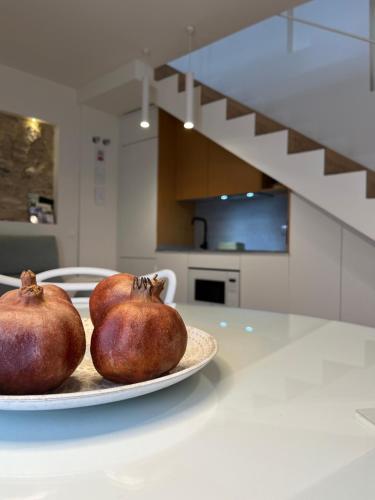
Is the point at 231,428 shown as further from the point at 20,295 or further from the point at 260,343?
the point at 260,343

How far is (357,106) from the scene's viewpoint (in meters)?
2.95

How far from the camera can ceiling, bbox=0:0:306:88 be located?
254 centimetres

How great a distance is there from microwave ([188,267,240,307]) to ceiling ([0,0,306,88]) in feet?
6.59

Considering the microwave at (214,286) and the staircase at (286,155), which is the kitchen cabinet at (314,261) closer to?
the staircase at (286,155)

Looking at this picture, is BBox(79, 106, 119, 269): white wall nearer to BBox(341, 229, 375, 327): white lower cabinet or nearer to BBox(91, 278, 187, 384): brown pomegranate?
BBox(341, 229, 375, 327): white lower cabinet

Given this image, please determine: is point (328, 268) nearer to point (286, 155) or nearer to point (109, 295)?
point (286, 155)

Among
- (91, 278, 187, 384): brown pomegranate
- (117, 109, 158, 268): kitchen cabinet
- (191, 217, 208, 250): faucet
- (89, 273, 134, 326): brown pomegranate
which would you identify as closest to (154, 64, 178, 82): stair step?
(117, 109, 158, 268): kitchen cabinet

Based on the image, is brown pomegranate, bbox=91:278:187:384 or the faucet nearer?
brown pomegranate, bbox=91:278:187:384

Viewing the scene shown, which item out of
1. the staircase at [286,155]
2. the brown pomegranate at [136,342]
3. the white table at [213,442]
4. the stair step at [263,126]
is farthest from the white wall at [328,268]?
the brown pomegranate at [136,342]

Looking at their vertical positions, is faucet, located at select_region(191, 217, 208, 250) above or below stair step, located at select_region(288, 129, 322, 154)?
below

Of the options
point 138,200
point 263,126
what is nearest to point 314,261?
point 263,126

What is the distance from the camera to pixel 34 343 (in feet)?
1.07

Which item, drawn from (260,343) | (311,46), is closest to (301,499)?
(260,343)

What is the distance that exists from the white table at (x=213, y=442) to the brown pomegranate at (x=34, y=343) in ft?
0.15
